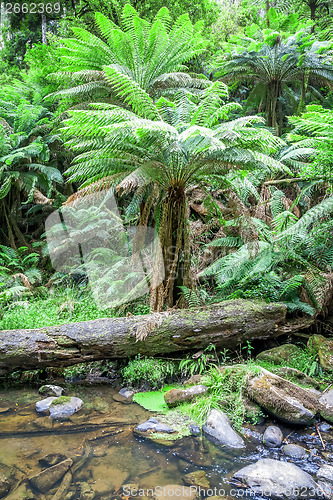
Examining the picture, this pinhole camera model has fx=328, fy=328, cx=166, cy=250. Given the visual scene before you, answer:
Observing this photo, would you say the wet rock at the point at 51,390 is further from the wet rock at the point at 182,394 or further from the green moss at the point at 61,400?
the wet rock at the point at 182,394

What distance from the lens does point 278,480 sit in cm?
225

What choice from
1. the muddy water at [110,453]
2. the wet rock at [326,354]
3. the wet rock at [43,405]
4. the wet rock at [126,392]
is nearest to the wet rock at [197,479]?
the muddy water at [110,453]

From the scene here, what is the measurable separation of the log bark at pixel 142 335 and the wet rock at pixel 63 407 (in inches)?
21.0

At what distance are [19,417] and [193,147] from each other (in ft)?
11.5

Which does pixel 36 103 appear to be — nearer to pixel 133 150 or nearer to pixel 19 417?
pixel 133 150

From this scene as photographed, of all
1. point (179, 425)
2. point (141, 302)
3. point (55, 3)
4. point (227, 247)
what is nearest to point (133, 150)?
point (141, 302)

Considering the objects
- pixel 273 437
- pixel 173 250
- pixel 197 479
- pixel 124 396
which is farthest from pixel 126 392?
pixel 173 250

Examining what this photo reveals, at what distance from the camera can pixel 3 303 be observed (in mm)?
5688

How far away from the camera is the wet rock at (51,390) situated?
3648 mm

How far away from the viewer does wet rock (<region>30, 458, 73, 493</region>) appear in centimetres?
229

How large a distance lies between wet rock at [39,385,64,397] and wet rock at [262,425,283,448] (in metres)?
2.21

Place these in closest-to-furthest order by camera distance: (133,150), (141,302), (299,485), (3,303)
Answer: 1. (299,485)
2. (133,150)
3. (141,302)
4. (3,303)

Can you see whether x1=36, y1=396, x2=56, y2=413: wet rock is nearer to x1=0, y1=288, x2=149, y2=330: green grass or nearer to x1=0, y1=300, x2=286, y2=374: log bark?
x1=0, y1=300, x2=286, y2=374: log bark

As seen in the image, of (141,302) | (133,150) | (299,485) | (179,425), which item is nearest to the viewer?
(299,485)
